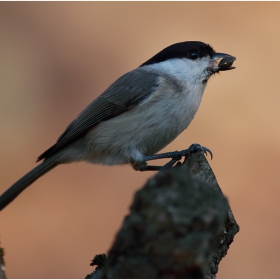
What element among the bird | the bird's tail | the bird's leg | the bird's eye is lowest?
the bird's tail

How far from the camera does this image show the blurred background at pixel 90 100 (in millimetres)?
3844

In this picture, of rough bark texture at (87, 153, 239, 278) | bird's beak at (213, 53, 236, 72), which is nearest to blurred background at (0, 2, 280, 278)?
bird's beak at (213, 53, 236, 72)

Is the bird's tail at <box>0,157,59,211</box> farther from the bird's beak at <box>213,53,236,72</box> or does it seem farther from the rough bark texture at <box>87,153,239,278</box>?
the rough bark texture at <box>87,153,239,278</box>

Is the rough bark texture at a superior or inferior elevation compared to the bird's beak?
inferior

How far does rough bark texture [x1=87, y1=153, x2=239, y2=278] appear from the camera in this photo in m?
1.16

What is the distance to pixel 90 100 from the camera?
466 centimetres

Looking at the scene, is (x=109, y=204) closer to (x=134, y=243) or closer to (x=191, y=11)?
(x=191, y=11)

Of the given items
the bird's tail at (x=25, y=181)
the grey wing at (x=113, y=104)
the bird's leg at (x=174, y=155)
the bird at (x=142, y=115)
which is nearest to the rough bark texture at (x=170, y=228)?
the bird's leg at (x=174, y=155)

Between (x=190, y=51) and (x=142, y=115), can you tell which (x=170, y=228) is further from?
(x=190, y=51)

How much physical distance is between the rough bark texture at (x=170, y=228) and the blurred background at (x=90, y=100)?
7.53ft

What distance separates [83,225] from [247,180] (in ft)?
4.71

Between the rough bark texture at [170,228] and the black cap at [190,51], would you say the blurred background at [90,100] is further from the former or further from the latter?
the rough bark texture at [170,228]

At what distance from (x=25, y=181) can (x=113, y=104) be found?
2.13 ft

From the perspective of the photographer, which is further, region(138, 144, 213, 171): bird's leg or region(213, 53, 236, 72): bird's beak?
region(213, 53, 236, 72): bird's beak
